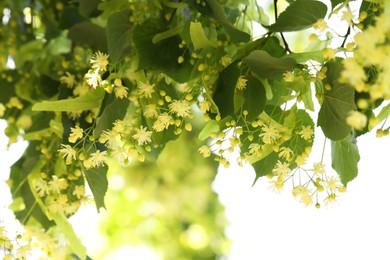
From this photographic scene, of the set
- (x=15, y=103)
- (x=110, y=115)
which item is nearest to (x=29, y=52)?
(x=15, y=103)

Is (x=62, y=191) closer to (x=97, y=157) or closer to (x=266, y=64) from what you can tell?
(x=97, y=157)

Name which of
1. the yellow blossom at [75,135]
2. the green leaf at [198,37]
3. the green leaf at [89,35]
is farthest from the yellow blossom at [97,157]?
the green leaf at [89,35]

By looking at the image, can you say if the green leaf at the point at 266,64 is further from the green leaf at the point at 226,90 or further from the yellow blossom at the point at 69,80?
the yellow blossom at the point at 69,80

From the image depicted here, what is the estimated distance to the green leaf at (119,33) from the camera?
0.60m

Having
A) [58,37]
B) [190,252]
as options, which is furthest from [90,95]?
[190,252]

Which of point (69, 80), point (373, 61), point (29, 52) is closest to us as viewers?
point (373, 61)

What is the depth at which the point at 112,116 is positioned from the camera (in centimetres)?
56

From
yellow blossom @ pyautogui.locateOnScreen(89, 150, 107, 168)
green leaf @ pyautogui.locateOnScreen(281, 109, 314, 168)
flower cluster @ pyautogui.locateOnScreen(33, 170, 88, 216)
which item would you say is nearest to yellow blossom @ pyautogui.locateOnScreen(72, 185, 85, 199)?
flower cluster @ pyautogui.locateOnScreen(33, 170, 88, 216)

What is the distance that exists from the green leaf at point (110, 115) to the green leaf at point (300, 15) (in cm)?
15

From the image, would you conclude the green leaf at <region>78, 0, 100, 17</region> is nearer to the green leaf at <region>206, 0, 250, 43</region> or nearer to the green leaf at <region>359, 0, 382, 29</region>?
the green leaf at <region>206, 0, 250, 43</region>

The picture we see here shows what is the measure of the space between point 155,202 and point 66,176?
4.35ft

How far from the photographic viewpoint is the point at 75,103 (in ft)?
1.85

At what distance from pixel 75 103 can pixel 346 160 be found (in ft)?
0.79

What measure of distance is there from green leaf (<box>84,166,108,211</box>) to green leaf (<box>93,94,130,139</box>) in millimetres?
43
